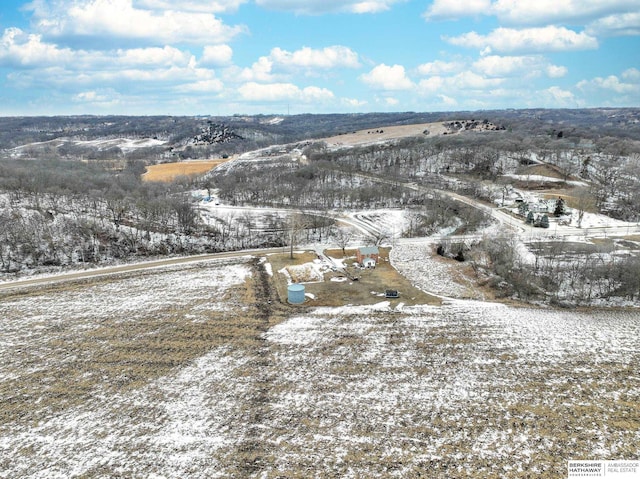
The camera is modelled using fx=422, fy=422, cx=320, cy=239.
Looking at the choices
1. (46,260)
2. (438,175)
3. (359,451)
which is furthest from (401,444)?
(438,175)

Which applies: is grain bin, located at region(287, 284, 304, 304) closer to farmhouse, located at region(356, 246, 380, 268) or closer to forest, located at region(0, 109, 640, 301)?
farmhouse, located at region(356, 246, 380, 268)

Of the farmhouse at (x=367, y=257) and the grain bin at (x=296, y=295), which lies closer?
the grain bin at (x=296, y=295)

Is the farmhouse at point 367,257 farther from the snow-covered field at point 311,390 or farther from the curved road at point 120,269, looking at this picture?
the curved road at point 120,269

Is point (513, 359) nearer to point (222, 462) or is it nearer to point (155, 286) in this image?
point (222, 462)

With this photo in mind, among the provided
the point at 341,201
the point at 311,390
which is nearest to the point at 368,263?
the point at 311,390

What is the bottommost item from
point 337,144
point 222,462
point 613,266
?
point 222,462

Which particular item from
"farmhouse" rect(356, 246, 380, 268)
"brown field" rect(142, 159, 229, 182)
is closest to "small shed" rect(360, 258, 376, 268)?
"farmhouse" rect(356, 246, 380, 268)

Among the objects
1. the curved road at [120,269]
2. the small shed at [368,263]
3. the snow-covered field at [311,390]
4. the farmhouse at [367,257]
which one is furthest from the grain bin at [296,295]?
the curved road at [120,269]
